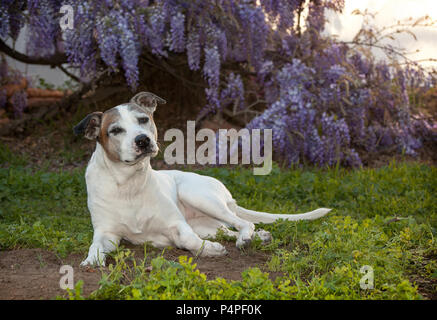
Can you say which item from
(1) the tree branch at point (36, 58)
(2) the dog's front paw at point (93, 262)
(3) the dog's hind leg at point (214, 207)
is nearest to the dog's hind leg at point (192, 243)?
(3) the dog's hind leg at point (214, 207)

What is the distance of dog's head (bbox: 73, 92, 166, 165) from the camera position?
3.43 metres

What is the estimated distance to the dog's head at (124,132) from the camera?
11.2ft

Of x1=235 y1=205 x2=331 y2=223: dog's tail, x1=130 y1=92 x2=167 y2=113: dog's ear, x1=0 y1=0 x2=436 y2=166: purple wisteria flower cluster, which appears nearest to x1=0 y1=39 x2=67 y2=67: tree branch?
x1=0 y1=0 x2=436 y2=166: purple wisteria flower cluster

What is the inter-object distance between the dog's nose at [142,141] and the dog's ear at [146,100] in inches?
23.3

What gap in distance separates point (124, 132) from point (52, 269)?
3.33ft

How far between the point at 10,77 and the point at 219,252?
7446 mm

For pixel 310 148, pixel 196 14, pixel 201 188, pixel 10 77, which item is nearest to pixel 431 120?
pixel 310 148

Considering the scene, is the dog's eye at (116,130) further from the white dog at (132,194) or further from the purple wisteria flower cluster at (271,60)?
the purple wisteria flower cluster at (271,60)

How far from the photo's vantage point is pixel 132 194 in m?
3.76

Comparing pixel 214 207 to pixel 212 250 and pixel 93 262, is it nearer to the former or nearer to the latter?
pixel 212 250

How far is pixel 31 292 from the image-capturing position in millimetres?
2646
